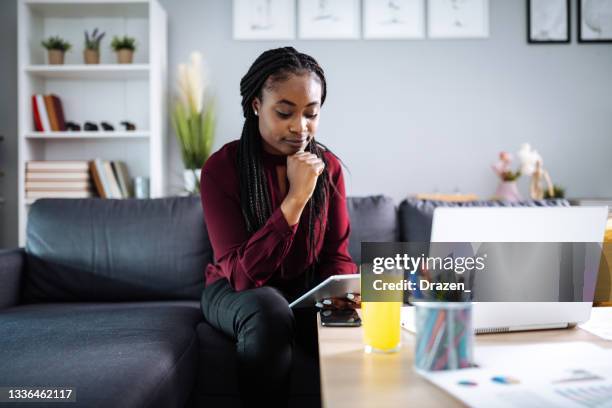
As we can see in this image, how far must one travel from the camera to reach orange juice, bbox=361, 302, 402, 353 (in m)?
0.85

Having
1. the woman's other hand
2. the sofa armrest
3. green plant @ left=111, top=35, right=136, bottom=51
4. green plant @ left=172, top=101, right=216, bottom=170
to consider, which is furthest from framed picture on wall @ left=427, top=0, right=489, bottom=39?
the sofa armrest

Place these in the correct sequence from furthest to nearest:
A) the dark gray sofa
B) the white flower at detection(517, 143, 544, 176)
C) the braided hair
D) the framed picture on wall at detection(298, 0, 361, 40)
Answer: the framed picture on wall at detection(298, 0, 361, 40) → the white flower at detection(517, 143, 544, 176) → the braided hair → the dark gray sofa

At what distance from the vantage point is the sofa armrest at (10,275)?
6.06ft

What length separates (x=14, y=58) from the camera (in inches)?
120

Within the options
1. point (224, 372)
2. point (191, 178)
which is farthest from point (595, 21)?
point (224, 372)

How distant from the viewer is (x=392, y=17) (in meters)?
3.00

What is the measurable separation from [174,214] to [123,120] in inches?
48.0

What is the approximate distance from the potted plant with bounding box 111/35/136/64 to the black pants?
1.93 m

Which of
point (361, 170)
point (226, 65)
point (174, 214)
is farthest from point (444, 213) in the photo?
point (226, 65)

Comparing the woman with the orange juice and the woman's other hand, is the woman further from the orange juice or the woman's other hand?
the orange juice

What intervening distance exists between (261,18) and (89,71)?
0.98m

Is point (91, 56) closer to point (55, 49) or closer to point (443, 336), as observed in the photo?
point (55, 49)

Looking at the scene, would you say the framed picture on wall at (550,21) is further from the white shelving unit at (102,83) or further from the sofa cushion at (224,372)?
the sofa cushion at (224,372)

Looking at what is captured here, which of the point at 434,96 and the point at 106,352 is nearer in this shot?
the point at 106,352
